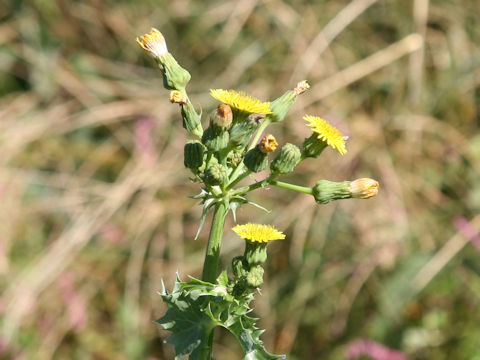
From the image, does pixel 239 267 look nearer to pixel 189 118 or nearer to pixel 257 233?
pixel 257 233

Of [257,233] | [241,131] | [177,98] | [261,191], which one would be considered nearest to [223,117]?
[241,131]

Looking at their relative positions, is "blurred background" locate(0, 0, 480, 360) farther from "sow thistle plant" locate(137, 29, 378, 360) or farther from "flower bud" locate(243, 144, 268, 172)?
"flower bud" locate(243, 144, 268, 172)

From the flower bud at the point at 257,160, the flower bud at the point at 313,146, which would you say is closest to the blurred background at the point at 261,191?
the flower bud at the point at 313,146

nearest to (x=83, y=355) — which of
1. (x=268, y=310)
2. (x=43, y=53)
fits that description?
(x=268, y=310)

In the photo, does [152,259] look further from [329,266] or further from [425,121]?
[425,121]

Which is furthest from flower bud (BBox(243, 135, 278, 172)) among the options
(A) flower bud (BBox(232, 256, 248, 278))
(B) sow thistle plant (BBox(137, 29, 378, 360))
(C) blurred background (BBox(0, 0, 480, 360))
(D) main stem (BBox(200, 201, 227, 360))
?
(C) blurred background (BBox(0, 0, 480, 360))

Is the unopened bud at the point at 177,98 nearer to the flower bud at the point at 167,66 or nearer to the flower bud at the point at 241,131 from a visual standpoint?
the flower bud at the point at 167,66
